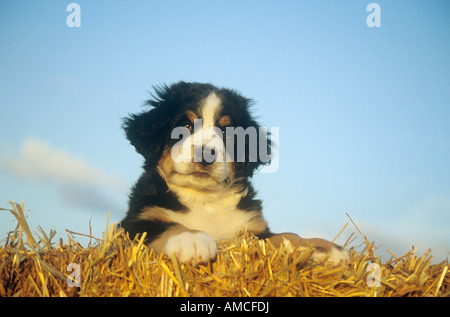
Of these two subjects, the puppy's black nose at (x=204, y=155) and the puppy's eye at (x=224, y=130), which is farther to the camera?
the puppy's eye at (x=224, y=130)

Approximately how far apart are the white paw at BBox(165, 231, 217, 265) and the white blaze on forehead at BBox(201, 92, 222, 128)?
156 cm

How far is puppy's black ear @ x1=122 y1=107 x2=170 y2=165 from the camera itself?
401 centimetres

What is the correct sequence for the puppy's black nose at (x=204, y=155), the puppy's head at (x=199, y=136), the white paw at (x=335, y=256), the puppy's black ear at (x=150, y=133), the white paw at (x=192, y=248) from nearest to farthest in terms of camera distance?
the white paw at (x=192, y=248)
the white paw at (x=335, y=256)
the puppy's black nose at (x=204, y=155)
the puppy's head at (x=199, y=136)
the puppy's black ear at (x=150, y=133)

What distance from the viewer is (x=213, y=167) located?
368 centimetres

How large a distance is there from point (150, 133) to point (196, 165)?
761mm

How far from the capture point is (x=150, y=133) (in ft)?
13.3

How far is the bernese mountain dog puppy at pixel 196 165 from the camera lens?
12.0 ft

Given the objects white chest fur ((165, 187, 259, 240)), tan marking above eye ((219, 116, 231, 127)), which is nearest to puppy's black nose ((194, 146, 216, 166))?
white chest fur ((165, 187, 259, 240))

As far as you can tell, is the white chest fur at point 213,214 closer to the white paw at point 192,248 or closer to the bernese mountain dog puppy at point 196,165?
the bernese mountain dog puppy at point 196,165

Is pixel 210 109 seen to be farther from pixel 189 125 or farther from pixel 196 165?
pixel 196 165

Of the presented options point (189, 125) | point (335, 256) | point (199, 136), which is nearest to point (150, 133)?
point (189, 125)

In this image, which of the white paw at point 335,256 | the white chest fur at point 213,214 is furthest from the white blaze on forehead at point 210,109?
the white paw at point 335,256
